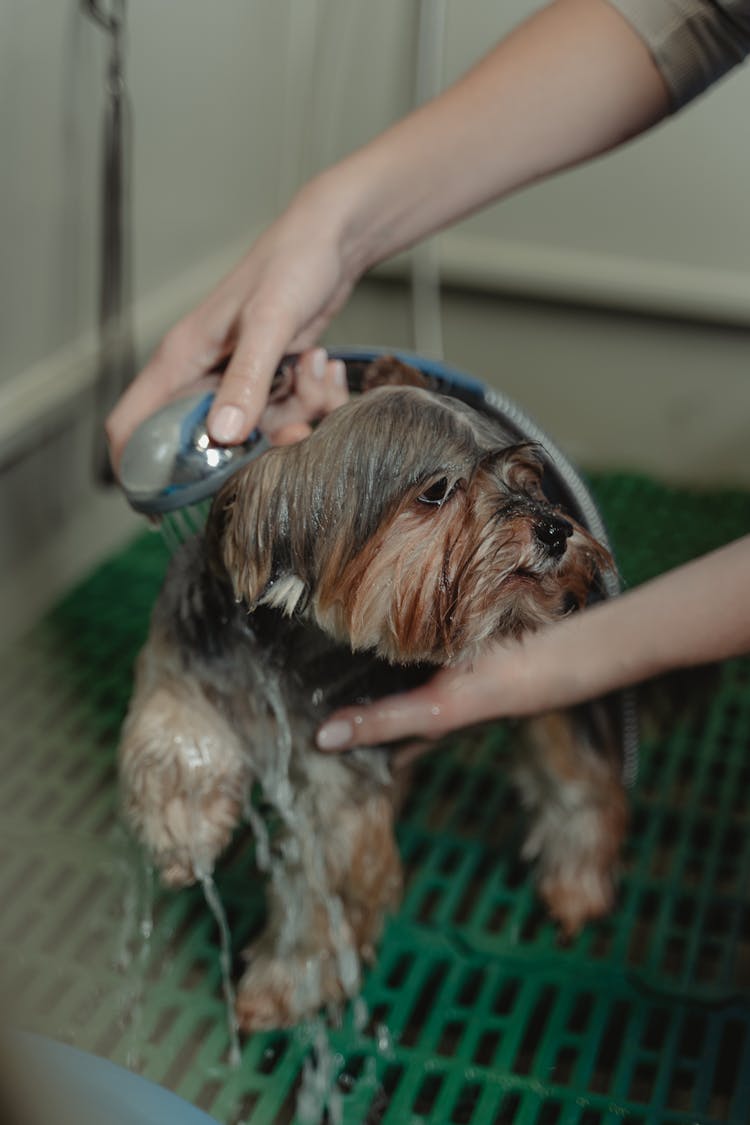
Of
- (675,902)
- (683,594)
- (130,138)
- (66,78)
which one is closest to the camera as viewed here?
(683,594)

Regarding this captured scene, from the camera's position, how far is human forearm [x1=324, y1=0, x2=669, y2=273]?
3.00 ft

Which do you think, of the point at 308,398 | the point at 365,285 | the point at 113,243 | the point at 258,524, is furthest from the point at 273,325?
the point at 365,285

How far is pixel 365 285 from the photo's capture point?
64.3 inches

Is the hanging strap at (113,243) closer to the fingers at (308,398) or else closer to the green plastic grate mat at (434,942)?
the green plastic grate mat at (434,942)

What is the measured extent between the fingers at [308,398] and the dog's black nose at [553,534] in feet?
0.52

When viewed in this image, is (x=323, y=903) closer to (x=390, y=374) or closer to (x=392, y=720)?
(x=392, y=720)

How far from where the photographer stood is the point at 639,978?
39.6 inches

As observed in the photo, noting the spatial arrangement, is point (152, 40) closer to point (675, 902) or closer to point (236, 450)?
point (236, 450)

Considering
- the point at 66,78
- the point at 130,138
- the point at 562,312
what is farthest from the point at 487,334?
the point at 66,78

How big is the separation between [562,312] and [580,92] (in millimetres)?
819

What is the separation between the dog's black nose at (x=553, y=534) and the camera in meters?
0.66

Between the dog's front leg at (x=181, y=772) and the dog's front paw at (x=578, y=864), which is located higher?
the dog's front leg at (x=181, y=772)

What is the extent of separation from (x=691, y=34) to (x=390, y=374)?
37 cm

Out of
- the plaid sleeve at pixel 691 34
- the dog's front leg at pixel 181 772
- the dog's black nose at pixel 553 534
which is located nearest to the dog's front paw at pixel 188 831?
the dog's front leg at pixel 181 772
